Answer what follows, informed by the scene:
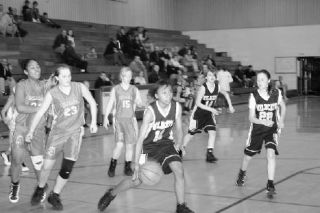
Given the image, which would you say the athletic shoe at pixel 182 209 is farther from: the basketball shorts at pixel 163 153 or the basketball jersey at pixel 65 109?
the basketball jersey at pixel 65 109

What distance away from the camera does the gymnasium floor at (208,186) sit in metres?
5.70

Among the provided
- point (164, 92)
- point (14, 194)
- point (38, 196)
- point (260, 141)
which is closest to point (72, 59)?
point (14, 194)

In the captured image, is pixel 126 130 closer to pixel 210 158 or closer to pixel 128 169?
pixel 128 169

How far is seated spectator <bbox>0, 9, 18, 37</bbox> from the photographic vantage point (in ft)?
58.8

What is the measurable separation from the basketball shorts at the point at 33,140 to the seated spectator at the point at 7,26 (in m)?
12.7

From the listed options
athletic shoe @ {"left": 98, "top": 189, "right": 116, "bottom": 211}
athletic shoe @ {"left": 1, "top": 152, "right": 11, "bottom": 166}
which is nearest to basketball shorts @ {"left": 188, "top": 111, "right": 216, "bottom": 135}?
athletic shoe @ {"left": 1, "top": 152, "right": 11, "bottom": 166}

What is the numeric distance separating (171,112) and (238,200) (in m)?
1.38

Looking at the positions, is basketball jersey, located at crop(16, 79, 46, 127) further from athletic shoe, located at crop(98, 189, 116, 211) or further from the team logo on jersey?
A: athletic shoe, located at crop(98, 189, 116, 211)

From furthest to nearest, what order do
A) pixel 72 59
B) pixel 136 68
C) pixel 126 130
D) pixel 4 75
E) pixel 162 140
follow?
pixel 136 68 → pixel 72 59 → pixel 4 75 → pixel 126 130 → pixel 162 140

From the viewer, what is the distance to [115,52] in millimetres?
20172

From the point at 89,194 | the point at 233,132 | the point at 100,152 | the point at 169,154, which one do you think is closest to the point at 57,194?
the point at 89,194

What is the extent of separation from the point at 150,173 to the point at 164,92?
873 millimetres

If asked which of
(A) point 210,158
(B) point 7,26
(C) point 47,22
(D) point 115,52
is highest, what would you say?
(C) point 47,22

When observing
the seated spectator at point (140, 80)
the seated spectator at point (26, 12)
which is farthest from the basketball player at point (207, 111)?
the seated spectator at point (26, 12)
